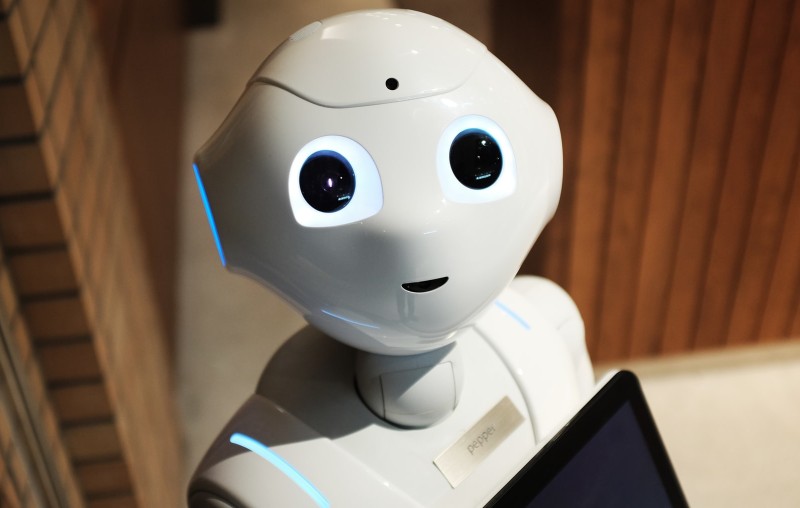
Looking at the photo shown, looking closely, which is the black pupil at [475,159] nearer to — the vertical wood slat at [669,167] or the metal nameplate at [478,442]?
the metal nameplate at [478,442]

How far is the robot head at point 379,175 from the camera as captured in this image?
2.19ft

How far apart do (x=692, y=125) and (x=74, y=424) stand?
49.7 inches

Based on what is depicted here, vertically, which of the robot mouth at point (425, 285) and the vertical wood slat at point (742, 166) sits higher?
the robot mouth at point (425, 285)

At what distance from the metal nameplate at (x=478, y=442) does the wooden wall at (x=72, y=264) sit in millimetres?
573

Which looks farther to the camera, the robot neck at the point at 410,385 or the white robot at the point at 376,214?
the robot neck at the point at 410,385

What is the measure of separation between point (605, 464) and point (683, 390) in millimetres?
1336

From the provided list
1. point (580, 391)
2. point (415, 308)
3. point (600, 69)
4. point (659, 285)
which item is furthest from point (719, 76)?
point (415, 308)

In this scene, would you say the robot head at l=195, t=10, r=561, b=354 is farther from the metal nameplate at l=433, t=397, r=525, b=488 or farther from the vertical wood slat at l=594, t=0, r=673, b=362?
the vertical wood slat at l=594, t=0, r=673, b=362

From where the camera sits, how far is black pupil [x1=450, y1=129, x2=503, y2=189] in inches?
27.1

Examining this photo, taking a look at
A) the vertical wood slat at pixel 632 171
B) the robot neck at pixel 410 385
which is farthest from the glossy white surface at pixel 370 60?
the vertical wood slat at pixel 632 171

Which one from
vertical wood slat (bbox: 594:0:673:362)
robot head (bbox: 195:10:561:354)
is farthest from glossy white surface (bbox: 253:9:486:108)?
vertical wood slat (bbox: 594:0:673:362)

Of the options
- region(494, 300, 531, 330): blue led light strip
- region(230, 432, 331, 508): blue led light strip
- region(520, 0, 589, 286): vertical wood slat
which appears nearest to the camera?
region(230, 432, 331, 508): blue led light strip

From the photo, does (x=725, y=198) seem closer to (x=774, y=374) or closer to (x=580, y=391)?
(x=774, y=374)

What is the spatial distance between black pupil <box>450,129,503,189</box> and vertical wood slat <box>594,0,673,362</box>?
989mm
